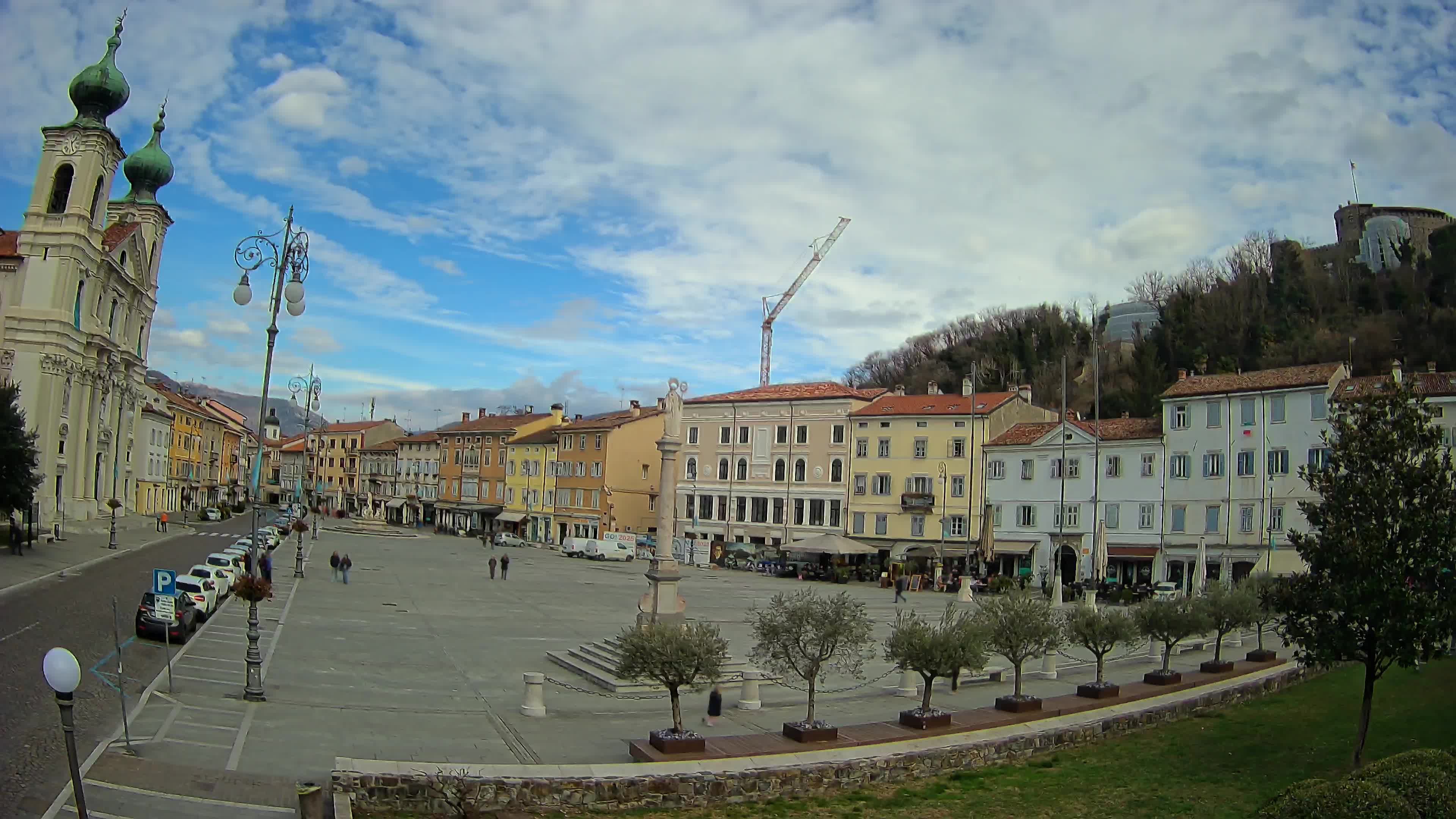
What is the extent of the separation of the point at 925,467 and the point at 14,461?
Result: 48.4 metres

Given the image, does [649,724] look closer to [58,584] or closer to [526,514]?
[58,584]

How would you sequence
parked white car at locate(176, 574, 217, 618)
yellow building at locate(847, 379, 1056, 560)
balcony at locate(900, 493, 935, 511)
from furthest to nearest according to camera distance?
balcony at locate(900, 493, 935, 511) → yellow building at locate(847, 379, 1056, 560) → parked white car at locate(176, 574, 217, 618)

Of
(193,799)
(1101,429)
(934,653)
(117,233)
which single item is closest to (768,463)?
(1101,429)

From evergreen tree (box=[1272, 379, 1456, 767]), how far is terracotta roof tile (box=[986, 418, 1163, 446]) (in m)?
36.8

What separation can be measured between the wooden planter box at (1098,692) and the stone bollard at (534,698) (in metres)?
11.7

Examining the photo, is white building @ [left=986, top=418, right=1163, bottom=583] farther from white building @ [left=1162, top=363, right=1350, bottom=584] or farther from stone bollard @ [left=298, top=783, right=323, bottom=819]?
stone bollard @ [left=298, top=783, right=323, bottom=819]

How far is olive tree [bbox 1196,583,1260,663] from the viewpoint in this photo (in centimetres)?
2495

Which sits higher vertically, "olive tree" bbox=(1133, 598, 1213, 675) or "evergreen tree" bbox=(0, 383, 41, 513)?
"evergreen tree" bbox=(0, 383, 41, 513)

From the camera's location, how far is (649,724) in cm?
1853

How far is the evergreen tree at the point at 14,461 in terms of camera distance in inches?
1581

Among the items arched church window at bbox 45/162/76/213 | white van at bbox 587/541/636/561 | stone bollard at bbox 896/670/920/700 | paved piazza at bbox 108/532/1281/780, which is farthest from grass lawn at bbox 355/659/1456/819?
arched church window at bbox 45/162/76/213

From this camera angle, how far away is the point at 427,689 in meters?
20.8

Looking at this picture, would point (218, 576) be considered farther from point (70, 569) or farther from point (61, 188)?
point (61, 188)

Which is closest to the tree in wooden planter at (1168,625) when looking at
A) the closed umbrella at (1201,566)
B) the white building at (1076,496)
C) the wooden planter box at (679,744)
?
the wooden planter box at (679,744)
